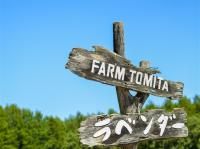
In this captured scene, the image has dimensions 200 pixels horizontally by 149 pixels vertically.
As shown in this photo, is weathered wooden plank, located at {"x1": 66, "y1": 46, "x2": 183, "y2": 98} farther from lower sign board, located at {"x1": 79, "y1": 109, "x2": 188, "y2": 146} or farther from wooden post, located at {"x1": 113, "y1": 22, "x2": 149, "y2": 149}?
lower sign board, located at {"x1": 79, "y1": 109, "x2": 188, "y2": 146}

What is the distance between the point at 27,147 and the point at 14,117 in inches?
116

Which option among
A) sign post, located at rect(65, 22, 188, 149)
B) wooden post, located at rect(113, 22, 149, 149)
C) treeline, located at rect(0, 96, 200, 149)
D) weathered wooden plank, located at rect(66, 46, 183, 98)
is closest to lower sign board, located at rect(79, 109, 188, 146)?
sign post, located at rect(65, 22, 188, 149)

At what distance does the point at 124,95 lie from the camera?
27.5 ft

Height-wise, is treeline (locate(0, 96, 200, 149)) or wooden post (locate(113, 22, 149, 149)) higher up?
treeline (locate(0, 96, 200, 149))

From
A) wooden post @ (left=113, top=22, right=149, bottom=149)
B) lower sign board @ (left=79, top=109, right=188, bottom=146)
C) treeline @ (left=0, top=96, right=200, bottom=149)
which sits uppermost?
treeline @ (left=0, top=96, right=200, bottom=149)

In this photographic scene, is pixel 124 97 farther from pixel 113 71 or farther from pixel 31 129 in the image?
pixel 31 129

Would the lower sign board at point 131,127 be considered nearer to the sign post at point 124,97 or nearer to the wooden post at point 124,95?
the sign post at point 124,97

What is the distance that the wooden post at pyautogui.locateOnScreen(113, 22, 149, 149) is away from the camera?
8.37m

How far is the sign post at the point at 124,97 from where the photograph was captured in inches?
309

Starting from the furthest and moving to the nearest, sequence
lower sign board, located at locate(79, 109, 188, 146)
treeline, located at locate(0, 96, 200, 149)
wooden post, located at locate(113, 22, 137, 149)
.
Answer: treeline, located at locate(0, 96, 200, 149) < wooden post, located at locate(113, 22, 137, 149) < lower sign board, located at locate(79, 109, 188, 146)

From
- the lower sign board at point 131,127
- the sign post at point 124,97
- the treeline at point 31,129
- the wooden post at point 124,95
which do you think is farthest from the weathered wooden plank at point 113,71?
the treeline at point 31,129

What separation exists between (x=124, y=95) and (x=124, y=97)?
0.09ft

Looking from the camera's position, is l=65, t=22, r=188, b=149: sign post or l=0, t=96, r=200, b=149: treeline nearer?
l=65, t=22, r=188, b=149: sign post

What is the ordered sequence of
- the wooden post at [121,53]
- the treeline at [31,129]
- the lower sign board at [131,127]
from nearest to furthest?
the lower sign board at [131,127], the wooden post at [121,53], the treeline at [31,129]
